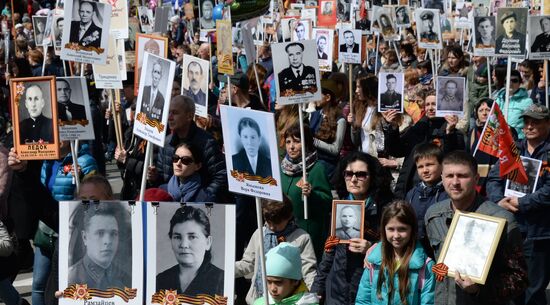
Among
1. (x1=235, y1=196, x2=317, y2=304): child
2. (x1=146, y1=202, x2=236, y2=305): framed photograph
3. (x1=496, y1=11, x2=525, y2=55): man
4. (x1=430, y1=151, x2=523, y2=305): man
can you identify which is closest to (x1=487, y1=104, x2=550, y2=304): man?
(x1=235, y1=196, x2=317, y2=304): child

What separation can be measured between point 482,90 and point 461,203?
912 cm

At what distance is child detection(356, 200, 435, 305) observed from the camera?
5383 millimetres

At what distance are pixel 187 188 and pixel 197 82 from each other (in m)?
3.60

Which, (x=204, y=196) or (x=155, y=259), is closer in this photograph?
(x=155, y=259)

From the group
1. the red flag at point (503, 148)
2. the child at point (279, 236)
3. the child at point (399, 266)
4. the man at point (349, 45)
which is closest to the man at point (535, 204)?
the red flag at point (503, 148)

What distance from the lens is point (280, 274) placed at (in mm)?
5547

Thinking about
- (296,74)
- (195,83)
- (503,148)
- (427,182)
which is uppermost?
(296,74)

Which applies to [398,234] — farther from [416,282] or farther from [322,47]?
[322,47]

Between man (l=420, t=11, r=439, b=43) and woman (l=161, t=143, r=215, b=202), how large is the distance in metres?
9.25

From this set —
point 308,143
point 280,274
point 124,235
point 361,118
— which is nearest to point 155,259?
point 124,235

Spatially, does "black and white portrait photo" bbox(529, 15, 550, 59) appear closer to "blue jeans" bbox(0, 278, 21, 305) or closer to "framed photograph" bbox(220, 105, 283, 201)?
"blue jeans" bbox(0, 278, 21, 305)

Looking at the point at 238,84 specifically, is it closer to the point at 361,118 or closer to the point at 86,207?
the point at 361,118

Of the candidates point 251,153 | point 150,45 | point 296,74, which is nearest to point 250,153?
point 251,153

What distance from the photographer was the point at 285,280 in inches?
219
